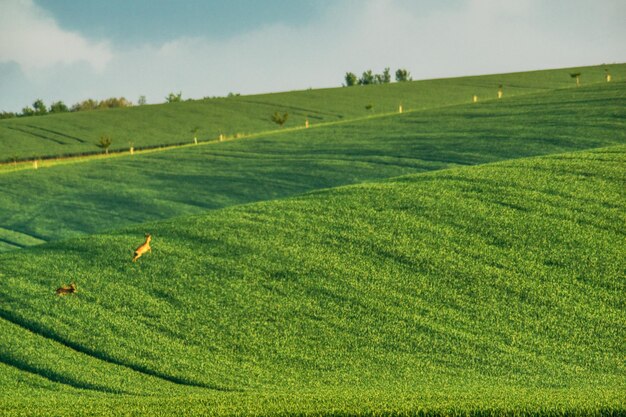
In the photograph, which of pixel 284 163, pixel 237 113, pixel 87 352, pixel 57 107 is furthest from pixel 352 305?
pixel 57 107

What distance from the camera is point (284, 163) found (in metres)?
47.8

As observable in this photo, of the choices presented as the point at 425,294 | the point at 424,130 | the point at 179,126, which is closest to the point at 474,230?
the point at 425,294

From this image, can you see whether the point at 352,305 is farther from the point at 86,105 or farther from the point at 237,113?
the point at 86,105

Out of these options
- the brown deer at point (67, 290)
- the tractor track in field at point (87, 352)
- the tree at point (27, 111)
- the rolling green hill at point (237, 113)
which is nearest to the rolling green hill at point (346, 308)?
the tractor track in field at point (87, 352)

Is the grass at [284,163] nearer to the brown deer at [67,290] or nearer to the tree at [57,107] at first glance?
the brown deer at [67,290]

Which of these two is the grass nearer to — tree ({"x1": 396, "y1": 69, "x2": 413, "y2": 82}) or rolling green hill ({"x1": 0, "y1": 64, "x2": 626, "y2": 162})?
rolling green hill ({"x1": 0, "y1": 64, "x2": 626, "y2": 162})

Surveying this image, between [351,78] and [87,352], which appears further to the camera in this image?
[351,78]

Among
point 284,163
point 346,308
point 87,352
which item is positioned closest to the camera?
point 87,352

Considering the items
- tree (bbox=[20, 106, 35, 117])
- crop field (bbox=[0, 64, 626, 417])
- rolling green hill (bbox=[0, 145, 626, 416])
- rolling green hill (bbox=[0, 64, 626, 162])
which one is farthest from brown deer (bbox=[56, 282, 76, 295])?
tree (bbox=[20, 106, 35, 117])

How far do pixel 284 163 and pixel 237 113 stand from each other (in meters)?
40.4

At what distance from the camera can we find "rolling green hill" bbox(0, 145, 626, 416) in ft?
45.8

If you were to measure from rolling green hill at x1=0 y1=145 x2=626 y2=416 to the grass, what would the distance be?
13246 millimetres

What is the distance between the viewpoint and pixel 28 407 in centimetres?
1254

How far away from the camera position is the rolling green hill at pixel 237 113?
72500 millimetres
